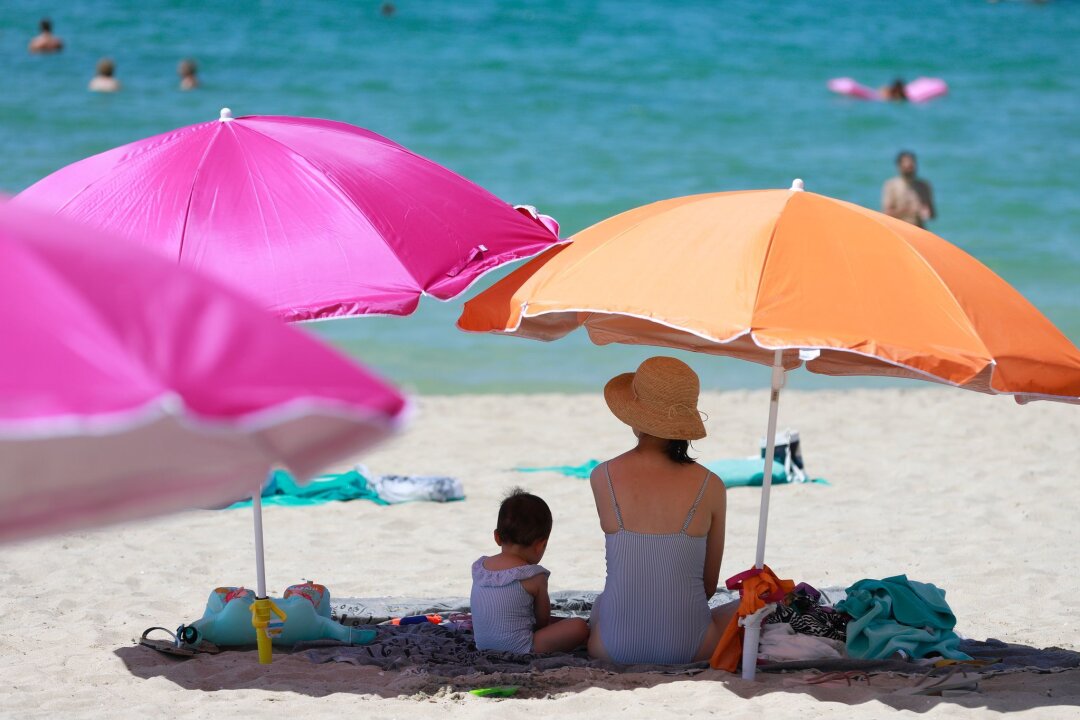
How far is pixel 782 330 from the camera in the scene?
350cm

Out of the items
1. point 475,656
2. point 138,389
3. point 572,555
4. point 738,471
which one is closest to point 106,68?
point 738,471

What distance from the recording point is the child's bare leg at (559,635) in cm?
427

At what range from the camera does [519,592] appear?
4.21 meters

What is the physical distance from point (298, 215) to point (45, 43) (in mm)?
20434

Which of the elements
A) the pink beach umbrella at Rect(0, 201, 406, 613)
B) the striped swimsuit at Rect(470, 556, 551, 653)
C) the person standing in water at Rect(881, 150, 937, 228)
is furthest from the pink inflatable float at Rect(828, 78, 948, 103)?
the pink beach umbrella at Rect(0, 201, 406, 613)

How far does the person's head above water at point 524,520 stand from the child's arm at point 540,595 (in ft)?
0.37

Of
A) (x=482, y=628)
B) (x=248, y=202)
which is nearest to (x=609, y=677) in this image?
(x=482, y=628)

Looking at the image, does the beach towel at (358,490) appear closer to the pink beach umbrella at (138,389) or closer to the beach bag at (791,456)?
the beach bag at (791,456)

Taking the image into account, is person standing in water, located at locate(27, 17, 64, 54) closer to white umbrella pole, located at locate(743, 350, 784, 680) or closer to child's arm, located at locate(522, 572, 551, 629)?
child's arm, located at locate(522, 572, 551, 629)

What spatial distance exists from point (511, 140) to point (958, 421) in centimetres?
1147

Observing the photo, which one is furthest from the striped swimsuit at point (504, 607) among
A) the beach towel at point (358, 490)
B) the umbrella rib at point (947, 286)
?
the beach towel at point (358, 490)

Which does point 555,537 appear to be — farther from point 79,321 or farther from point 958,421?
point 79,321

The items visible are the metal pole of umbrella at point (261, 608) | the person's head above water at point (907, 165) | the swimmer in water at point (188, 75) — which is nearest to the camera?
the metal pole of umbrella at point (261, 608)

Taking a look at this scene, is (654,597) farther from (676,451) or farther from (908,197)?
(908,197)
